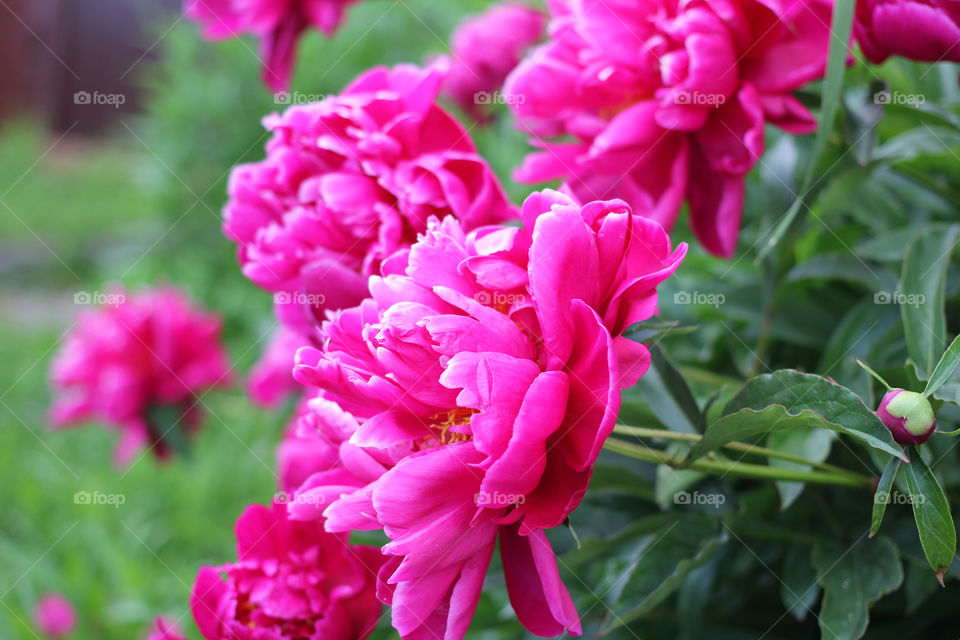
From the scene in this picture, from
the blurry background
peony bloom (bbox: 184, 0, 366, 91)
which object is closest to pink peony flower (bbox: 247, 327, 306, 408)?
the blurry background

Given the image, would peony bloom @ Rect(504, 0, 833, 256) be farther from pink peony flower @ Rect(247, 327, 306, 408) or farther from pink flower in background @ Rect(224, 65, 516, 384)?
pink peony flower @ Rect(247, 327, 306, 408)

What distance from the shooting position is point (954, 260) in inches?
21.1

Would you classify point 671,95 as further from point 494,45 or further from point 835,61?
point 494,45

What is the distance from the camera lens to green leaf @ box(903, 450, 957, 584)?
0.34 m

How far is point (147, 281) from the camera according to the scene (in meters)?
2.59

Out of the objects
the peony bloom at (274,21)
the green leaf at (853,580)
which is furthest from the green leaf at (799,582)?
the peony bloom at (274,21)

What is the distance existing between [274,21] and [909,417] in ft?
1.77

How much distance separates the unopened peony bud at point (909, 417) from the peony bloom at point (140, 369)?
895mm

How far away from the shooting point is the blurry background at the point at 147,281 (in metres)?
1.17

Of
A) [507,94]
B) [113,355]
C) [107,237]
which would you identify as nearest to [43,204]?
[107,237]

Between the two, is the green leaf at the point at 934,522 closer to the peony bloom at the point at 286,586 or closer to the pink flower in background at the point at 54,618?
the peony bloom at the point at 286,586

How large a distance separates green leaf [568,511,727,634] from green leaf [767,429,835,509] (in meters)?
0.04

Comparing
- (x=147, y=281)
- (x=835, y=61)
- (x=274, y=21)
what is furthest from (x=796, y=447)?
(x=147, y=281)

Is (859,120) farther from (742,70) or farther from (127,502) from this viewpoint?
(127,502)
